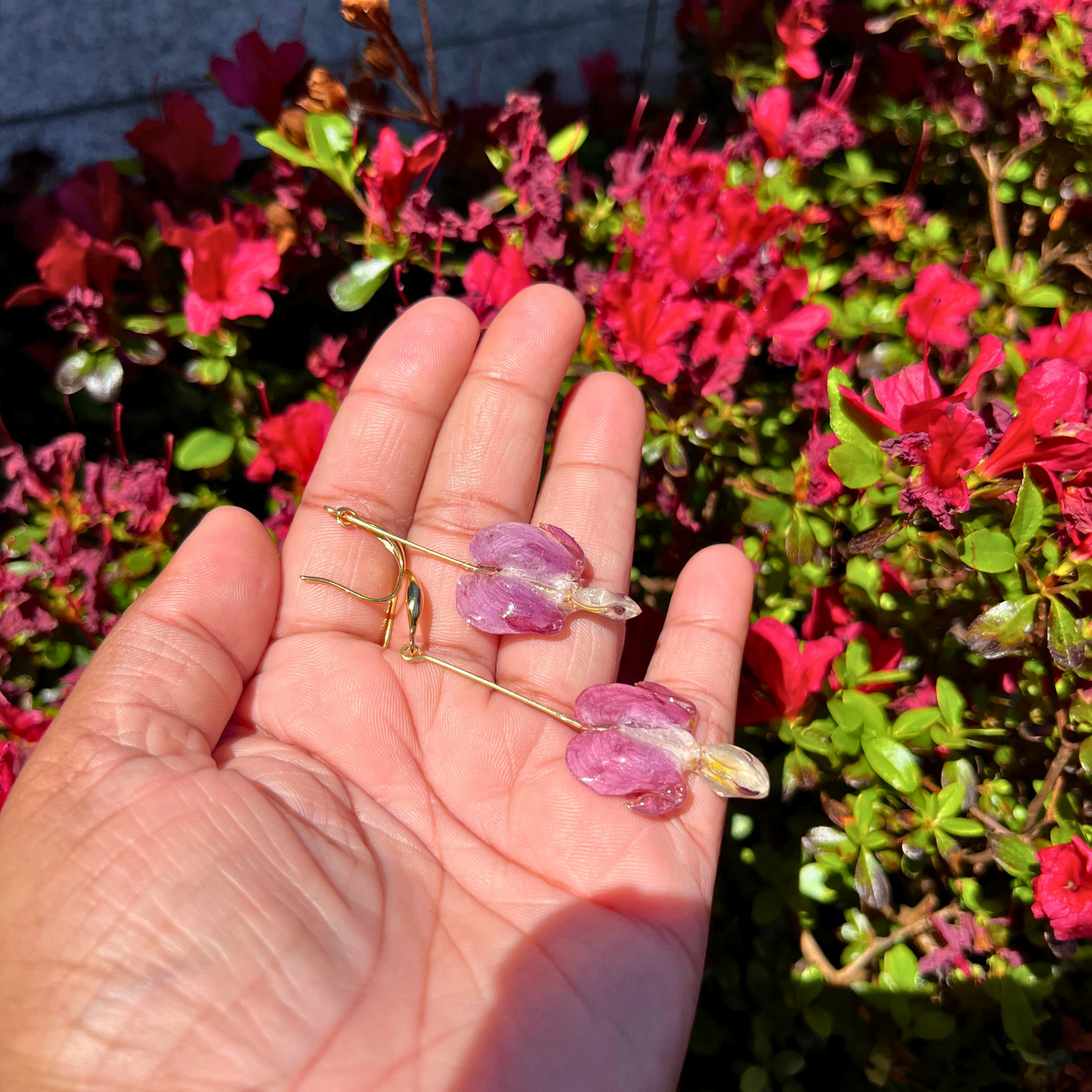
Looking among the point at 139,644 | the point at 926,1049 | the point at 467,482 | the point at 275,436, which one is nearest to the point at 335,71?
the point at 275,436

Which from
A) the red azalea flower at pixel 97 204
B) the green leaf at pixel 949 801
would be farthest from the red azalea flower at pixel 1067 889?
the red azalea flower at pixel 97 204

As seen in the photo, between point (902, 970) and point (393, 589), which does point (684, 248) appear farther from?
point (902, 970)

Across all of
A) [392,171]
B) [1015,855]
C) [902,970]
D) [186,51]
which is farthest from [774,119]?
[186,51]

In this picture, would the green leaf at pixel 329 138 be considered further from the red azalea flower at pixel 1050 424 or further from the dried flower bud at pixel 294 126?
the red azalea flower at pixel 1050 424

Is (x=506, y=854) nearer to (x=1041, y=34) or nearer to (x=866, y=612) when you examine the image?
(x=866, y=612)

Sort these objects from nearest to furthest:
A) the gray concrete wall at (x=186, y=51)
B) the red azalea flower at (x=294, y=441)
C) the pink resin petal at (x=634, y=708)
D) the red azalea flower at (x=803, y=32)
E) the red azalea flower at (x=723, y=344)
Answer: the pink resin petal at (x=634, y=708) < the red azalea flower at (x=723, y=344) < the red azalea flower at (x=294, y=441) < the red azalea flower at (x=803, y=32) < the gray concrete wall at (x=186, y=51)

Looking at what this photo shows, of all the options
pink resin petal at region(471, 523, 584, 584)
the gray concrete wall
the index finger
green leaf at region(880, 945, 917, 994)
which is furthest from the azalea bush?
the gray concrete wall

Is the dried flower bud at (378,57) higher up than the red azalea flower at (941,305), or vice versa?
the dried flower bud at (378,57)

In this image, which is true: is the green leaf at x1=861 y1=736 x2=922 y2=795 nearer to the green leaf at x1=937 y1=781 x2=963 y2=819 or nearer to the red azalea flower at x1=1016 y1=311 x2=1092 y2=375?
the green leaf at x1=937 y1=781 x2=963 y2=819

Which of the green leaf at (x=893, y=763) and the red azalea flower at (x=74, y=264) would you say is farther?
the red azalea flower at (x=74, y=264)
